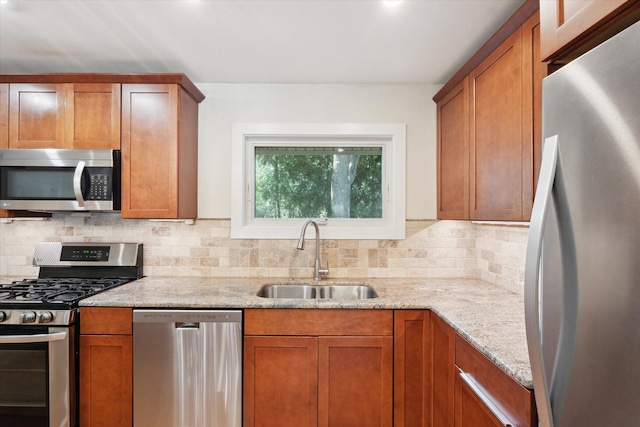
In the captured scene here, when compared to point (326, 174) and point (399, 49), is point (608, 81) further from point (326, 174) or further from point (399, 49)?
point (326, 174)

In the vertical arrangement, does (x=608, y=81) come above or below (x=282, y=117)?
below

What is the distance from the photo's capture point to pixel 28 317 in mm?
1767

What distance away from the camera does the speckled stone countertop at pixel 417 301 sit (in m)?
1.21

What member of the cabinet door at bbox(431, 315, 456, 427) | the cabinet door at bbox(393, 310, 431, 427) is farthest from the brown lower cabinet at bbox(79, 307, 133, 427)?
the cabinet door at bbox(431, 315, 456, 427)

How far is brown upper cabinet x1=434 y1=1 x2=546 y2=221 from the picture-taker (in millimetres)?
1412

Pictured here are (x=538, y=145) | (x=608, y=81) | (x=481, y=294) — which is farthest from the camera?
(x=481, y=294)

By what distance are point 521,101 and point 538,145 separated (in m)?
0.22

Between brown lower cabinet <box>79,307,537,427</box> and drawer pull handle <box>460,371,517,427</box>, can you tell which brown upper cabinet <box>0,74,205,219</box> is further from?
drawer pull handle <box>460,371,517,427</box>

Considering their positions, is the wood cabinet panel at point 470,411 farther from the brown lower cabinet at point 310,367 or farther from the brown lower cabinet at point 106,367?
the brown lower cabinet at point 106,367

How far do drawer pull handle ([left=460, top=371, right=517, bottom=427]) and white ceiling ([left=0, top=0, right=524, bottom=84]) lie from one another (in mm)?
1578

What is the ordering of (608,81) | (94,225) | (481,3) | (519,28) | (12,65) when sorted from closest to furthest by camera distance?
1. (608,81)
2. (519,28)
3. (481,3)
4. (12,65)
5. (94,225)

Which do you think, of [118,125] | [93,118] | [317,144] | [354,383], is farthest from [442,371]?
[93,118]

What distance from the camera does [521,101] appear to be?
4.80 ft

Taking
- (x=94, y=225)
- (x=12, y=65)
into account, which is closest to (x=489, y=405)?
(x=94, y=225)
